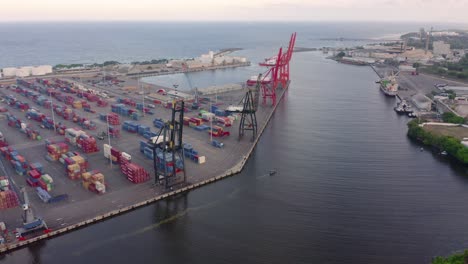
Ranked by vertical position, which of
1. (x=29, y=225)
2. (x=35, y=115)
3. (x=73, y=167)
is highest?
(x=35, y=115)

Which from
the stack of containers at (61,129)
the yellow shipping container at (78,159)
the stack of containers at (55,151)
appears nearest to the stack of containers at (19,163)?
the stack of containers at (55,151)

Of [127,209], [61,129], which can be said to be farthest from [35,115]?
[127,209]

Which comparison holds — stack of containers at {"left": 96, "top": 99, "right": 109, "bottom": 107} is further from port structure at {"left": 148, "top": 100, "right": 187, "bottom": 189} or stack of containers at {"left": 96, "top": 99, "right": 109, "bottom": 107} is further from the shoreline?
the shoreline

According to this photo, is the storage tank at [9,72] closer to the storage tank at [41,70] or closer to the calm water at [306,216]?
the storage tank at [41,70]

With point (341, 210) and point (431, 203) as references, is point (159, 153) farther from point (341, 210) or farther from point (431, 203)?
point (431, 203)

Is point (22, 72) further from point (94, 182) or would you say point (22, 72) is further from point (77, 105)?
point (94, 182)

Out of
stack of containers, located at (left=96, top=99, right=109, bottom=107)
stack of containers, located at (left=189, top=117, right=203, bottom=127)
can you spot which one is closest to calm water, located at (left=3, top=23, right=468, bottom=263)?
stack of containers, located at (left=189, top=117, right=203, bottom=127)
